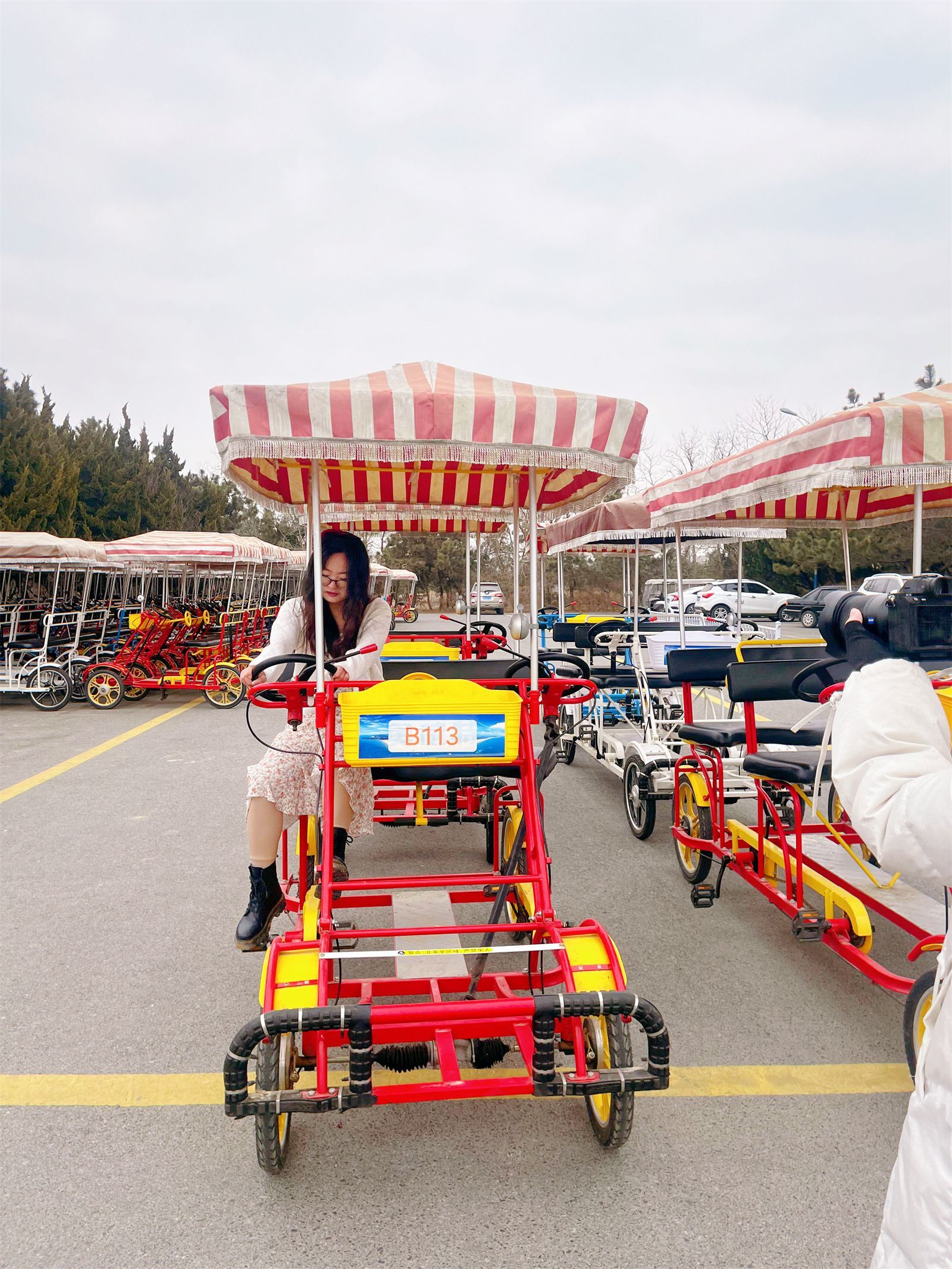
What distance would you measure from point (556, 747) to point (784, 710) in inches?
322

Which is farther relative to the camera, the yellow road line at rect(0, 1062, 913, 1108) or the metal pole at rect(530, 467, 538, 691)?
the metal pole at rect(530, 467, 538, 691)

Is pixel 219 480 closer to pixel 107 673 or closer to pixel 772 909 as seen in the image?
pixel 107 673

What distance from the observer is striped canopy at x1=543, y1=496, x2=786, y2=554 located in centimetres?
888

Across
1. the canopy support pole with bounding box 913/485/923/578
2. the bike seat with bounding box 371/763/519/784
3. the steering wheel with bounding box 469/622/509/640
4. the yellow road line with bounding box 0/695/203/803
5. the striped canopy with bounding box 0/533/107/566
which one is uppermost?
the striped canopy with bounding box 0/533/107/566

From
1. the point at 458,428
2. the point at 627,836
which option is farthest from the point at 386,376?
the point at 627,836

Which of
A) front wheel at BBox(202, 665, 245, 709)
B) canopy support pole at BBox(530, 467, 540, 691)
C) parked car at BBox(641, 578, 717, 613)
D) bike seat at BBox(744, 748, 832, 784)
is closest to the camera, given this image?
canopy support pole at BBox(530, 467, 540, 691)

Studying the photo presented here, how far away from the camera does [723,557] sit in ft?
134

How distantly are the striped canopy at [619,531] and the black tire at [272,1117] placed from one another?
6224mm

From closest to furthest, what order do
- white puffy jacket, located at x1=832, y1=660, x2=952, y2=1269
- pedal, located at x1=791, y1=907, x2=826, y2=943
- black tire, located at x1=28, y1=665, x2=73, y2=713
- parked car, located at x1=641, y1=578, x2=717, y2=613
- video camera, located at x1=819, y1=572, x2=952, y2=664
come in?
white puffy jacket, located at x1=832, y1=660, x2=952, y2=1269
video camera, located at x1=819, y1=572, x2=952, y2=664
pedal, located at x1=791, y1=907, x2=826, y2=943
black tire, located at x1=28, y1=665, x2=73, y2=713
parked car, located at x1=641, y1=578, x2=717, y2=613

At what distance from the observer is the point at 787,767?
151 inches

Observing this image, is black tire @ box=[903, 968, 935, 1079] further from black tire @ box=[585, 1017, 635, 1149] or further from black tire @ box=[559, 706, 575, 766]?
black tire @ box=[559, 706, 575, 766]

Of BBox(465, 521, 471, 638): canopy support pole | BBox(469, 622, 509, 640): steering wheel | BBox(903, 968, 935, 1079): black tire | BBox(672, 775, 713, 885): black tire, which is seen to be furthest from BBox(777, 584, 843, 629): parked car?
BBox(903, 968, 935, 1079): black tire

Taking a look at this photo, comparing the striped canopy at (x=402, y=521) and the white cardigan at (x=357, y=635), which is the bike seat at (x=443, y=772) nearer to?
the white cardigan at (x=357, y=635)

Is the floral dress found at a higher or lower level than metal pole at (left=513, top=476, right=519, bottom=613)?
lower
